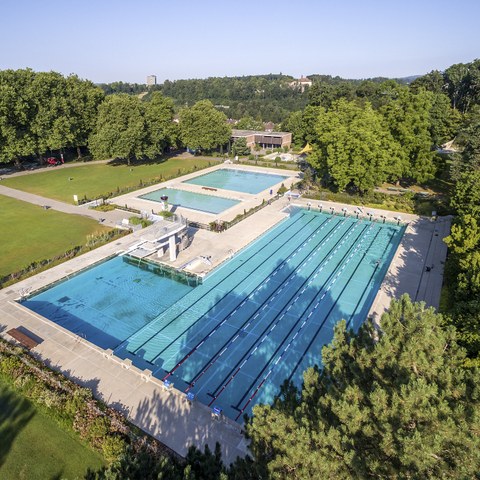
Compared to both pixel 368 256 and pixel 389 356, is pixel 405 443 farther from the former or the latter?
pixel 368 256

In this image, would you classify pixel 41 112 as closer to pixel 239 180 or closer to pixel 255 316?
pixel 239 180

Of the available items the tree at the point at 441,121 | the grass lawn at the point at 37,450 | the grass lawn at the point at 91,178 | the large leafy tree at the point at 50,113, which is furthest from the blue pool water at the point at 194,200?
the tree at the point at 441,121

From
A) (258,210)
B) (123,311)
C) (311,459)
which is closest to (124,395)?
(123,311)

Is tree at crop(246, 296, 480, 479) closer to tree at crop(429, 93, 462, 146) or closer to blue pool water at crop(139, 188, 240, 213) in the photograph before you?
blue pool water at crop(139, 188, 240, 213)

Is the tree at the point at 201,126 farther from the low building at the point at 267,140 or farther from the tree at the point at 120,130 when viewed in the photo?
the tree at the point at 120,130

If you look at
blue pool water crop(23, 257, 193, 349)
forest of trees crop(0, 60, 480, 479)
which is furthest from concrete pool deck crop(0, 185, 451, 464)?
forest of trees crop(0, 60, 480, 479)

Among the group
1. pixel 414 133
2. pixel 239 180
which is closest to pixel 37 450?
pixel 239 180

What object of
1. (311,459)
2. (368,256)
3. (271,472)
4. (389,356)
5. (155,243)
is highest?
(389,356)
